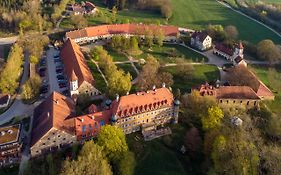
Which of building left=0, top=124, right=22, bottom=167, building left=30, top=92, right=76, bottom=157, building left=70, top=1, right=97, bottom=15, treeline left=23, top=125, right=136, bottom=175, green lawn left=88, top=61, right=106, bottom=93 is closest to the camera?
treeline left=23, top=125, right=136, bottom=175

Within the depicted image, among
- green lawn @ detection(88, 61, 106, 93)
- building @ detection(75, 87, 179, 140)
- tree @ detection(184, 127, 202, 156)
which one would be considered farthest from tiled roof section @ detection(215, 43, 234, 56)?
tree @ detection(184, 127, 202, 156)

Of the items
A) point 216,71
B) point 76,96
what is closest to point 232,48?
point 216,71

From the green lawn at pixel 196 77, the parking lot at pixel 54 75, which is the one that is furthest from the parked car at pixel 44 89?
the green lawn at pixel 196 77

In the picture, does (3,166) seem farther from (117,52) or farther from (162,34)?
(162,34)

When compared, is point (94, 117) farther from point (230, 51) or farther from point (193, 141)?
point (230, 51)

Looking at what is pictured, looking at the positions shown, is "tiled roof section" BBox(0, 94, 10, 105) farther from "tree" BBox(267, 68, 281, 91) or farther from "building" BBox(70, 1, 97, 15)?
"tree" BBox(267, 68, 281, 91)
